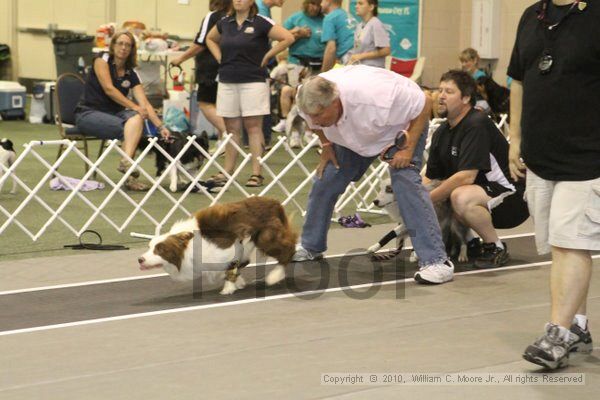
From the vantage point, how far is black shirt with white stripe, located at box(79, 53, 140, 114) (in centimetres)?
799

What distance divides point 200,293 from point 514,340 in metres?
1.55

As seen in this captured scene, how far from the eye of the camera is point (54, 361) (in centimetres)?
386

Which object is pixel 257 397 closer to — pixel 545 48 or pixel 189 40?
pixel 545 48

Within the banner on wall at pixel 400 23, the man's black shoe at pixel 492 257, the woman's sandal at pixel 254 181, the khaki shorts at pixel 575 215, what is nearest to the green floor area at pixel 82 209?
the woman's sandal at pixel 254 181

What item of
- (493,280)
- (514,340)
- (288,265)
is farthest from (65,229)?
(514,340)

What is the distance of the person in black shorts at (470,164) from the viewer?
5.50m

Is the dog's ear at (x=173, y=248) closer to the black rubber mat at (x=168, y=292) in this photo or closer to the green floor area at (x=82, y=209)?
the black rubber mat at (x=168, y=292)

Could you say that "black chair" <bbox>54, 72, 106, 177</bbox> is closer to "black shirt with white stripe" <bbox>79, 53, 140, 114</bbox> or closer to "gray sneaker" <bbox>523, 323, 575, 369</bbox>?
"black shirt with white stripe" <bbox>79, 53, 140, 114</bbox>

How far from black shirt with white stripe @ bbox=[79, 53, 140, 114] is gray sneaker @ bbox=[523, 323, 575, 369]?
5015 mm

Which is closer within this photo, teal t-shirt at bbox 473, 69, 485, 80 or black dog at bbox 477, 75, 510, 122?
black dog at bbox 477, 75, 510, 122

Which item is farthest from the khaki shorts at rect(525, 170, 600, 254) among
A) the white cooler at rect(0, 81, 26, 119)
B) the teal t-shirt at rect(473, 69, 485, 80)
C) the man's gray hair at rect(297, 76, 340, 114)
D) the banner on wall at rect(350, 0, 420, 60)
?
the white cooler at rect(0, 81, 26, 119)

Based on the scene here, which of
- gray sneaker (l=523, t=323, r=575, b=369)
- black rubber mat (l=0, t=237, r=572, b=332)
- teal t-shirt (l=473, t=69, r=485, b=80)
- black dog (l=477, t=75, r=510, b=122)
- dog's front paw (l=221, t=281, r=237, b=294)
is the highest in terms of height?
teal t-shirt (l=473, t=69, r=485, b=80)

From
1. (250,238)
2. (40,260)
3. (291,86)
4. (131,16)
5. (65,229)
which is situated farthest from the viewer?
(131,16)

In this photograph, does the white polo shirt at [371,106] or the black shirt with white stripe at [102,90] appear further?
the black shirt with white stripe at [102,90]
